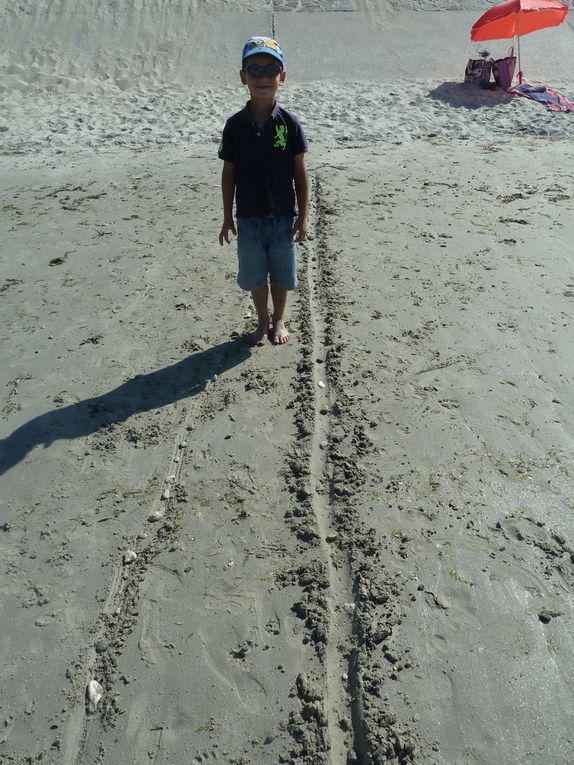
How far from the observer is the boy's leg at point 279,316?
4387 mm

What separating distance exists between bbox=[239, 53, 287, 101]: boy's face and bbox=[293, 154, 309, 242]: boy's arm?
382 millimetres

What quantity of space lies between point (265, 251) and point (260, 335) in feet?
2.10

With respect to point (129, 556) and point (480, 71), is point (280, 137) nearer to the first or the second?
point (129, 556)

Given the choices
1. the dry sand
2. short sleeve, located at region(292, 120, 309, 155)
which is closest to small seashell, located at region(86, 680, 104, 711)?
the dry sand

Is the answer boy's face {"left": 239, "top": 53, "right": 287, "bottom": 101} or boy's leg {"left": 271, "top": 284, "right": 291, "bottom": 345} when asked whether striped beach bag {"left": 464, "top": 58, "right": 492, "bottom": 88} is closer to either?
boy's leg {"left": 271, "top": 284, "right": 291, "bottom": 345}

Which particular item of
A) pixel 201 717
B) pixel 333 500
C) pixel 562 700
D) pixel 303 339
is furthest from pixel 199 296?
pixel 562 700

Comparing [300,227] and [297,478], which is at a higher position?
[300,227]

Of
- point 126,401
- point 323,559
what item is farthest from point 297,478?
point 126,401

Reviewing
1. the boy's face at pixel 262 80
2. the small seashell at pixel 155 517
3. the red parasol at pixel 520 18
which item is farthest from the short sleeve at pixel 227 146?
the red parasol at pixel 520 18

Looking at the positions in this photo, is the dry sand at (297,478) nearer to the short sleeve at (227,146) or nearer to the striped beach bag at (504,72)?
the short sleeve at (227,146)

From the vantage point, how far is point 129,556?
294cm

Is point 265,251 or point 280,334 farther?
point 280,334

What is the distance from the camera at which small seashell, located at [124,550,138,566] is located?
9.61 feet

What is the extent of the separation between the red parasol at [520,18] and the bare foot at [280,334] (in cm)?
955
